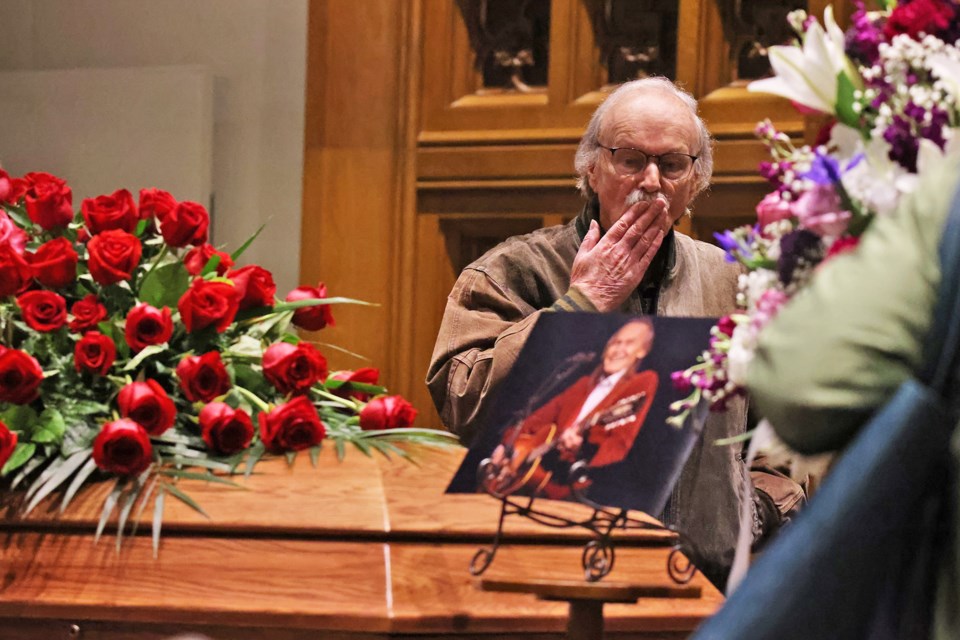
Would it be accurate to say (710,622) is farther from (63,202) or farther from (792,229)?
(63,202)

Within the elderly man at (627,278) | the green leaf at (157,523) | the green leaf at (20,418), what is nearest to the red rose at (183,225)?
the green leaf at (20,418)

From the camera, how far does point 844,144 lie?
1033mm

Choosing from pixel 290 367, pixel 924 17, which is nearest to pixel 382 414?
pixel 290 367

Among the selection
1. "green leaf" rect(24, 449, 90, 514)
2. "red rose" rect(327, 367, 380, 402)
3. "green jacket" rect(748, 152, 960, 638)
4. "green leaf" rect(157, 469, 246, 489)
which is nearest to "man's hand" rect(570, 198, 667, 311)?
"red rose" rect(327, 367, 380, 402)

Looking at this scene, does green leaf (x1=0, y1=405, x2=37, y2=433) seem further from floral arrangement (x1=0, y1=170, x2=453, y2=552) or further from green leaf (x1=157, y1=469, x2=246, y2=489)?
green leaf (x1=157, y1=469, x2=246, y2=489)

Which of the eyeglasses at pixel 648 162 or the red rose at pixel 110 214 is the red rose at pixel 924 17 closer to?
the red rose at pixel 110 214

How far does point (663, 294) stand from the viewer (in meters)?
2.31

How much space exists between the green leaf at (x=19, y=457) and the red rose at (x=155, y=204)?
40 cm

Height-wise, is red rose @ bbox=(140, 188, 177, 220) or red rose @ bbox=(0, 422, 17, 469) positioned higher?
red rose @ bbox=(140, 188, 177, 220)

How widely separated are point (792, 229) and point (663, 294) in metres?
1.27

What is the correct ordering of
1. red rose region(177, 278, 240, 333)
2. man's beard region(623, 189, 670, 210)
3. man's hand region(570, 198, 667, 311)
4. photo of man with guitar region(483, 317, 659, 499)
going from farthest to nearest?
man's beard region(623, 189, 670, 210)
man's hand region(570, 198, 667, 311)
red rose region(177, 278, 240, 333)
photo of man with guitar region(483, 317, 659, 499)

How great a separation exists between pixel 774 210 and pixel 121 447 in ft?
2.63

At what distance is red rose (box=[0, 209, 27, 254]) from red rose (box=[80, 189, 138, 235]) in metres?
0.09

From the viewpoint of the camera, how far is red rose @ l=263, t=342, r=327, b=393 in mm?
1624
